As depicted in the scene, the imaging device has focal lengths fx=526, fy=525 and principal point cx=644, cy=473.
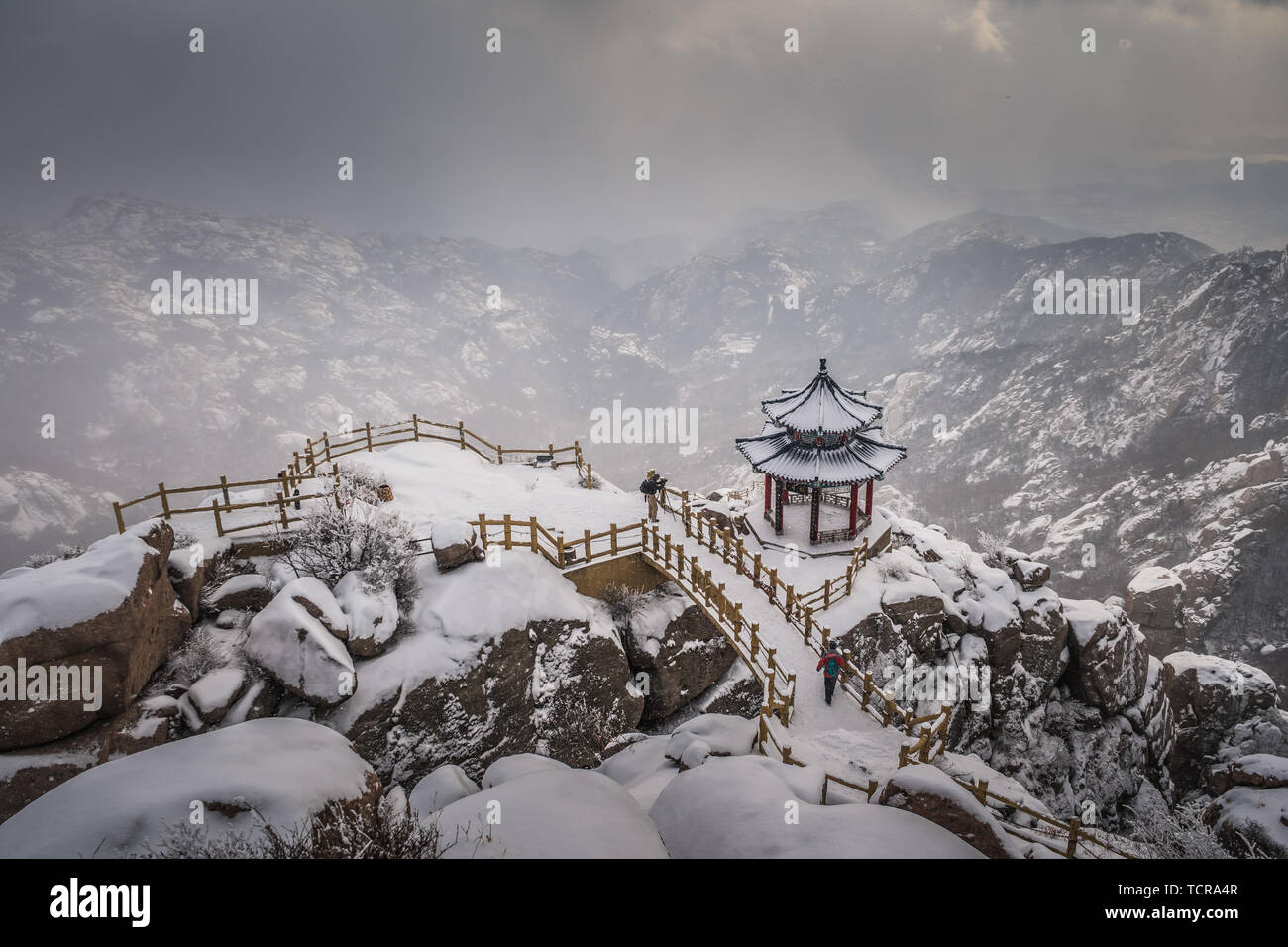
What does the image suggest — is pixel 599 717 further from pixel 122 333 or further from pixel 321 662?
pixel 122 333

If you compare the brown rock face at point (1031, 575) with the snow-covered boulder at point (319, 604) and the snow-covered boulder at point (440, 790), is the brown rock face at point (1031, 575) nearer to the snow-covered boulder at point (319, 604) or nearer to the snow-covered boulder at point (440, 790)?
the snow-covered boulder at point (440, 790)

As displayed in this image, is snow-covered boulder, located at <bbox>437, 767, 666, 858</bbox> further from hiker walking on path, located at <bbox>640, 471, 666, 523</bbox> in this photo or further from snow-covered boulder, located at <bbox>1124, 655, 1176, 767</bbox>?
snow-covered boulder, located at <bbox>1124, 655, 1176, 767</bbox>

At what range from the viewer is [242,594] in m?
14.6

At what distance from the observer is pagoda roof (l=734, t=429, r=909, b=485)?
19.9 m

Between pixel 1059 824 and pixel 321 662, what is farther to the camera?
pixel 321 662

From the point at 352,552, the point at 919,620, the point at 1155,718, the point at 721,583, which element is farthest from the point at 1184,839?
the point at 352,552

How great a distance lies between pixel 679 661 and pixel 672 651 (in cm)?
50

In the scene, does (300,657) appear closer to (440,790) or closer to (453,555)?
(453,555)

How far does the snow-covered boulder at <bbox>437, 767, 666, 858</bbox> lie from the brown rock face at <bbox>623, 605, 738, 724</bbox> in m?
9.34

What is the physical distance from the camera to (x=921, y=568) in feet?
72.1

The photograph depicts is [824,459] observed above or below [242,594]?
above

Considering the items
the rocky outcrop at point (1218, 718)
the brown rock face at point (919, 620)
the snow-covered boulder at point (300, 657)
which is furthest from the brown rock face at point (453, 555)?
the rocky outcrop at point (1218, 718)
